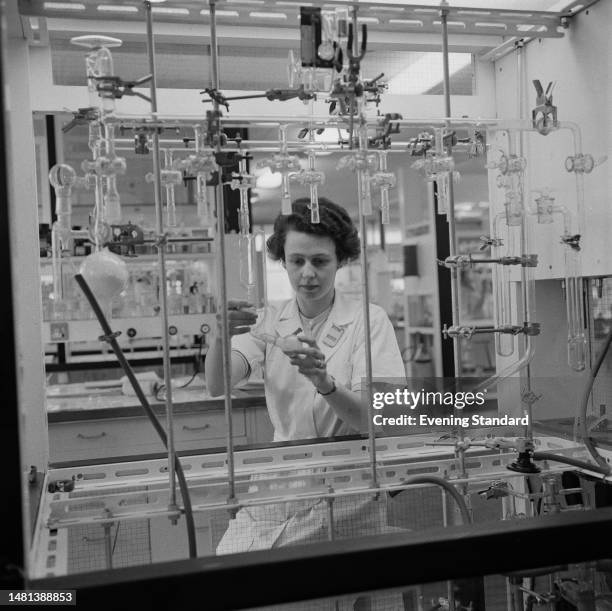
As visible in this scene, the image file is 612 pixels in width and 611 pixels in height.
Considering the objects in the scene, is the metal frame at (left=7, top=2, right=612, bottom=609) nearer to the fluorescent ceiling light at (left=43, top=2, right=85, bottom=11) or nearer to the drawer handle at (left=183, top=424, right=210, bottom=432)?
the fluorescent ceiling light at (left=43, top=2, right=85, bottom=11)

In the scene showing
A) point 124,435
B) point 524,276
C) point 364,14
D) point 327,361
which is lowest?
point 124,435

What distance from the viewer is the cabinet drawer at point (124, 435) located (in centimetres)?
297

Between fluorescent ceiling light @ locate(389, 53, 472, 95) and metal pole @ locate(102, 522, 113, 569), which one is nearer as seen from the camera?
metal pole @ locate(102, 522, 113, 569)

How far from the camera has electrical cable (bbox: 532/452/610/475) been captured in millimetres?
1396

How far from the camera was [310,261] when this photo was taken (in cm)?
182

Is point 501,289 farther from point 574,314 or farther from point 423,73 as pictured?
point 423,73

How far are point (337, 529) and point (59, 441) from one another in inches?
75.4

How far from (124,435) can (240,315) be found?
186 centimetres

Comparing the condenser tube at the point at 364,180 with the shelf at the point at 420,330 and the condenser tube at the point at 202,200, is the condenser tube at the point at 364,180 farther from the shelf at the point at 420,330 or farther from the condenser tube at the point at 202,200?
the shelf at the point at 420,330

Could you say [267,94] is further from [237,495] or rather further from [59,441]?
[59,441]

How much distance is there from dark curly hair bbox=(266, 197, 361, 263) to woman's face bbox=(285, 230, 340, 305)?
0.06 feet

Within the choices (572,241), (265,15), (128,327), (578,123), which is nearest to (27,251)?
(265,15)

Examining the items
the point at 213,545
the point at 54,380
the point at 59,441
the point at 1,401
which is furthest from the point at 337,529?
the point at 54,380

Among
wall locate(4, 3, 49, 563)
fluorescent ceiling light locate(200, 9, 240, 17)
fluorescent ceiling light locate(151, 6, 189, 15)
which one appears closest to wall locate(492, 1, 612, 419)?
fluorescent ceiling light locate(200, 9, 240, 17)
